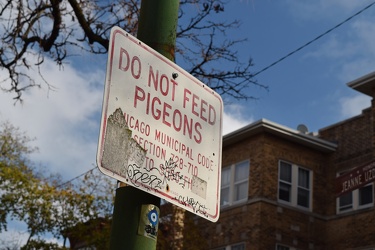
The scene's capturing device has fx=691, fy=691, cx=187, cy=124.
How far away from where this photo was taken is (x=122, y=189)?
10.3 ft

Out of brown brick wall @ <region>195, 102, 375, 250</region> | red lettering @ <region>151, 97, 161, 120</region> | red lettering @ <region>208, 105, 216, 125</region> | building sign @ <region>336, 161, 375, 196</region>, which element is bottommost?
red lettering @ <region>151, 97, 161, 120</region>

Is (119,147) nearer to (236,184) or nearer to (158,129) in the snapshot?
(158,129)

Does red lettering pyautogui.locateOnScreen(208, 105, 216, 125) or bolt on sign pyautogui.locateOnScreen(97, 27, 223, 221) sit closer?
bolt on sign pyautogui.locateOnScreen(97, 27, 223, 221)

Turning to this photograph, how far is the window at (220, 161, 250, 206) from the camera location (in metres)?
27.0

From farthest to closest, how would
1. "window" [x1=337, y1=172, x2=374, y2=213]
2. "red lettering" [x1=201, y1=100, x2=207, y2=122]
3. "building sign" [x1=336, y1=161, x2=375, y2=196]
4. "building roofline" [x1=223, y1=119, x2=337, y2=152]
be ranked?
1. "building roofline" [x1=223, y1=119, x2=337, y2=152]
2. "window" [x1=337, y1=172, x2=374, y2=213]
3. "building sign" [x1=336, y1=161, x2=375, y2=196]
4. "red lettering" [x1=201, y1=100, x2=207, y2=122]

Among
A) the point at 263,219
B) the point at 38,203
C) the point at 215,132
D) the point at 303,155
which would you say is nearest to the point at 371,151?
the point at 303,155

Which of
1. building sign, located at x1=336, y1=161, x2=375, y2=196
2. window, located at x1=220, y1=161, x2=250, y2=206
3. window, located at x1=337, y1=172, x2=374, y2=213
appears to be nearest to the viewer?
building sign, located at x1=336, y1=161, x2=375, y2=196

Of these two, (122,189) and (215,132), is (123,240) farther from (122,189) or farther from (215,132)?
(215,132)

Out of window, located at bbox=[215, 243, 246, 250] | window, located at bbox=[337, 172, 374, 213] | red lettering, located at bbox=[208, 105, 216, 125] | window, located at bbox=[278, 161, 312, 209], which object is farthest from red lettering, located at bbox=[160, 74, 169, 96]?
window, located at bbox=[278, 161, 312, 209]

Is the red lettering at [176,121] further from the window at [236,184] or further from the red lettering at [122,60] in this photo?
the window at [236,184]

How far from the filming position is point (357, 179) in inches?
435

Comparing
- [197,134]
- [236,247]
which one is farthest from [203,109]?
[236,247]

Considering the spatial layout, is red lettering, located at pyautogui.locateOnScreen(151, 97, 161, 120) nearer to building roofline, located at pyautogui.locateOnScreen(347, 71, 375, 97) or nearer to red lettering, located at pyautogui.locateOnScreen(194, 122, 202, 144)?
red lettering, located at pyautogui.locateOnScreen(194, 122, 202, 144)

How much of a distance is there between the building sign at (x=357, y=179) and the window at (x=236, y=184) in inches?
598
